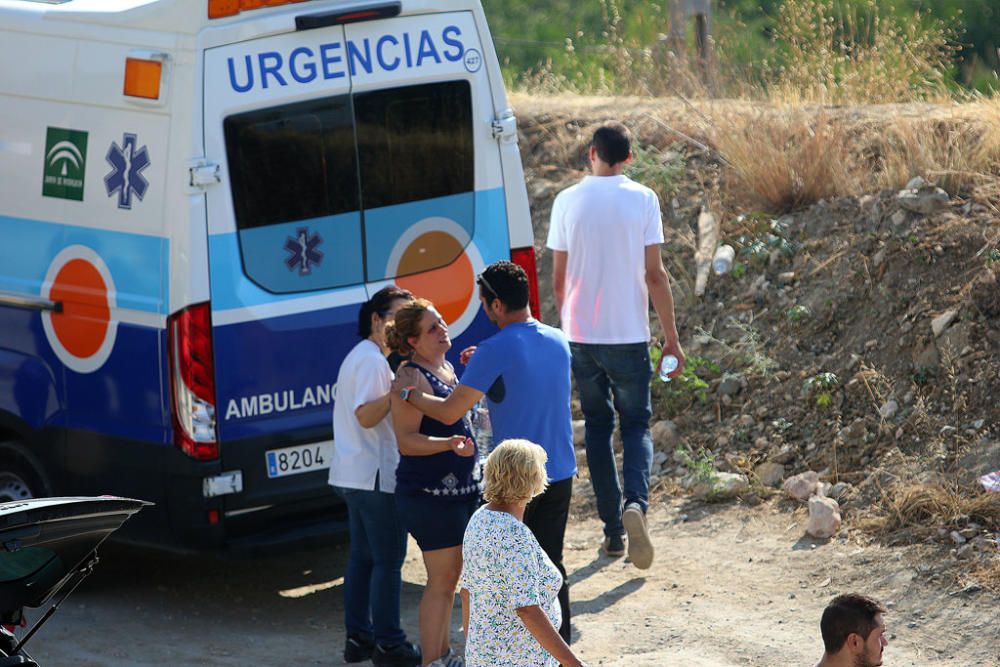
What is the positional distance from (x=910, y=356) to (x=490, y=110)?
2.88 m

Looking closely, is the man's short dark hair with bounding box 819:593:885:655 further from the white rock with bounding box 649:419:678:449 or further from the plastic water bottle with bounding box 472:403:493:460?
the white rock with bounding box 649:419:678:449

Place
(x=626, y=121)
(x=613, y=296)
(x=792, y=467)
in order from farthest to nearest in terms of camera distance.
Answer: (x=626, y=121) < (x=792, y=467) < (x=613, y=296)

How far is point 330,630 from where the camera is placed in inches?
259

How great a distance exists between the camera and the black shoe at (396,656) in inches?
233

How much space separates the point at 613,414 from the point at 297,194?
6.60 ft

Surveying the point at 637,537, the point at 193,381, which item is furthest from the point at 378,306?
the point at 637,537

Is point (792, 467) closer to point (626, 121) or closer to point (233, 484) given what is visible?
point (233, 484)

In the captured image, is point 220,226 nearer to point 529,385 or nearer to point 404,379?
point 404,379

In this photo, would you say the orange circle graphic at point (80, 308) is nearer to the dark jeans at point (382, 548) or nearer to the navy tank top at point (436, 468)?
the dark jeans at point (382, 548)

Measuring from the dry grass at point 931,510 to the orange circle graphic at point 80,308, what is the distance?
376cm

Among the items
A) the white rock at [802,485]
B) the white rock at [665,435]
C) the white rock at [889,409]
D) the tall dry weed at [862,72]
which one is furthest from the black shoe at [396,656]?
the tall dry weed at [862,72]

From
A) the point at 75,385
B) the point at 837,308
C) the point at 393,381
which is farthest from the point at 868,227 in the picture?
the point at 75,385

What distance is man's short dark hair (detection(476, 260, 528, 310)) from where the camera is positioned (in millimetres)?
5516

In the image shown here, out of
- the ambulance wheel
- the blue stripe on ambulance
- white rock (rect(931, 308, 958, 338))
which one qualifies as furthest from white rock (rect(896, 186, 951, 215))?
the ambulance wheel
